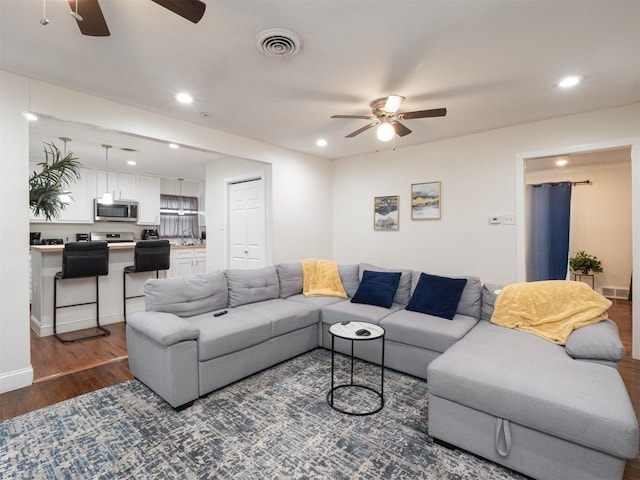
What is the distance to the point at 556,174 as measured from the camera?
20.0ft

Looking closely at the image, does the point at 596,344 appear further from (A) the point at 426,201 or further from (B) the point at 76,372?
(B) the point at 76,372

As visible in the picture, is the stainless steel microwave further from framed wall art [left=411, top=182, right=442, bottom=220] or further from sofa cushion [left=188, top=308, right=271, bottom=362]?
framed wall art [left=411, top=182, right=442, bottom=220]

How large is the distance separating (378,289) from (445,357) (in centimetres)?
149

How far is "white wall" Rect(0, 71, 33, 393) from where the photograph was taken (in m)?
2.53

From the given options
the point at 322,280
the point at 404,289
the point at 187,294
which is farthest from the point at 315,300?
the point at 187,294

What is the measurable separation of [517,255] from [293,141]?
3215 millimetres

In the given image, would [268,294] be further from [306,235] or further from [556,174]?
[556,174]

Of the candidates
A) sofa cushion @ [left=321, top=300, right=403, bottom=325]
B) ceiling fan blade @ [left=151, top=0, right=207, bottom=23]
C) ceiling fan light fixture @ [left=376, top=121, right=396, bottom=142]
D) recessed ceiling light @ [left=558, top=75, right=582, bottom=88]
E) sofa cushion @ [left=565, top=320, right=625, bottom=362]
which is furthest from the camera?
sofa cushion @ [left=321, top=300, right=403, bottom=325]

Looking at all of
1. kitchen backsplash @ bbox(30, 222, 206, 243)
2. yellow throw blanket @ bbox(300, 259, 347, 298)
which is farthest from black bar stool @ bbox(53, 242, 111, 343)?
kitchen backsplash @ bbox(30, 222, 206, 243)

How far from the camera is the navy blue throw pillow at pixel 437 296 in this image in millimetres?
3088

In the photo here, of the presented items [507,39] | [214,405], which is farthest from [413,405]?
[507,39]

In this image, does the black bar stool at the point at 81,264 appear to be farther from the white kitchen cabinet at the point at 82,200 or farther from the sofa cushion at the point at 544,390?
the sofa cushion at the point at 544,390

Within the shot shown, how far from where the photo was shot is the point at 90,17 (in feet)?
4.92

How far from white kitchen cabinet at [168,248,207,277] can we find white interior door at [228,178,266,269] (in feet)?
3.87
